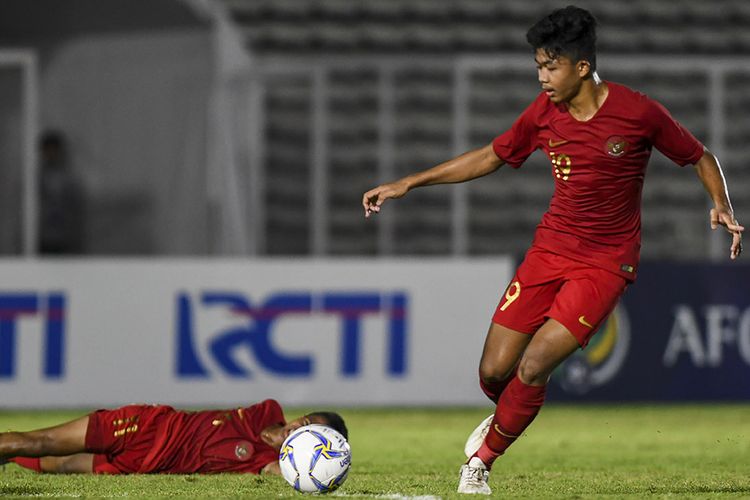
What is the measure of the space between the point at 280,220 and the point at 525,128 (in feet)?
22.1

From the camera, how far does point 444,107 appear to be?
13.2 m

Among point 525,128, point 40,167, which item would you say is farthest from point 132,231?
point 525,128

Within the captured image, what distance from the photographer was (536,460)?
8680mm

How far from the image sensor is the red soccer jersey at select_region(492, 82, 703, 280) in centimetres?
656

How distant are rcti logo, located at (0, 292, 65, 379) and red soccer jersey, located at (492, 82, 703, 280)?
5775mm

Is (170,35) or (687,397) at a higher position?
(170,35)

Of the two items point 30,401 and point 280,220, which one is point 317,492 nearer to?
point 30,401

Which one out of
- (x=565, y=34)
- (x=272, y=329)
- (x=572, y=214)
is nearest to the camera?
(x=565, y=34)

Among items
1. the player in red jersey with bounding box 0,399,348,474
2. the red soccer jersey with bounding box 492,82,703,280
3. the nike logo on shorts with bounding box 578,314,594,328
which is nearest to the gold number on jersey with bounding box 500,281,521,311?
the red soccer jersey with bounding box 492,82,703,280

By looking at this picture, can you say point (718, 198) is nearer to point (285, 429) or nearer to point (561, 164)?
point (561, 164)

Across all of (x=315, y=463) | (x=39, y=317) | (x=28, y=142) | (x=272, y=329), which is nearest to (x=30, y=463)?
(x=315, y=463)

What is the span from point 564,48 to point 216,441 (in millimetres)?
2513

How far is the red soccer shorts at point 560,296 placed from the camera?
6512 mm

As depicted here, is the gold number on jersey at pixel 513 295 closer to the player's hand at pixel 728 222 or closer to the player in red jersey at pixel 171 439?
the player's hand at pixel 728 222
